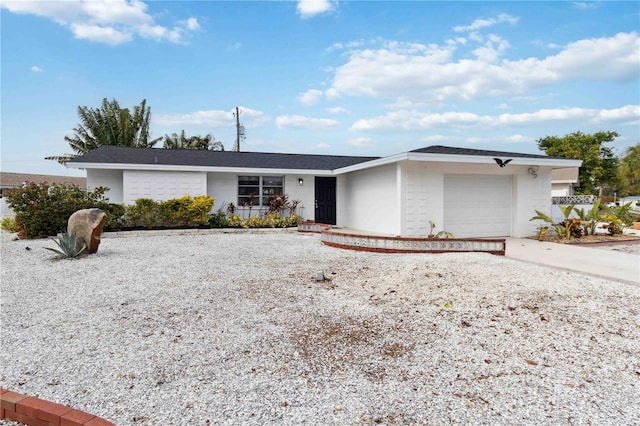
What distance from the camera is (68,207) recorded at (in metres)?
12.1

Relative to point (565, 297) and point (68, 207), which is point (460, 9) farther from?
point (68, 207)

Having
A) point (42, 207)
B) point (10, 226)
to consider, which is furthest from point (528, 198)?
point (10, 226)

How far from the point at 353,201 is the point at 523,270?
30.2ft

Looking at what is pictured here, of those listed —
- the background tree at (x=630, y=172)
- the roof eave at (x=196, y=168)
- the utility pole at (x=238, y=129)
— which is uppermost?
the utility pole at (x=238, y=129)

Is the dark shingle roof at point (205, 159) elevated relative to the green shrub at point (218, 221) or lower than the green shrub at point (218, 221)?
elevated

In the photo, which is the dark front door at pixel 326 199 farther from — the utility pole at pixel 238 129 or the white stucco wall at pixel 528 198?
the utility pole at pixel 238 129

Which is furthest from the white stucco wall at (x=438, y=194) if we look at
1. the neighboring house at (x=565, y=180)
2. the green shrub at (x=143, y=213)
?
the neighboring house at (x=565, y=180)

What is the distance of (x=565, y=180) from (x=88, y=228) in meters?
33.2

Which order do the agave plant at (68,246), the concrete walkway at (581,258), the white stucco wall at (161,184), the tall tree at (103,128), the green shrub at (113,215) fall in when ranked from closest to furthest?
the concrete walkway at (581,258) < the agave plant at (68,246) < the green shrub at (113,215) < the white stucco wall at (161,184) < the tall tree at (103,128)

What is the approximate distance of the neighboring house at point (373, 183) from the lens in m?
10.9

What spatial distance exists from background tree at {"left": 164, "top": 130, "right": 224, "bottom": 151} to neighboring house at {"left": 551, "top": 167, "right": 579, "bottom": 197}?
29882 millimetres

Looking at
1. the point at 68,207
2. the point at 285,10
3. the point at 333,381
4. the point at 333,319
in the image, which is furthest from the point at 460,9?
the point at 68,207

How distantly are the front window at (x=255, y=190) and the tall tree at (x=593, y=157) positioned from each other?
33323 mm

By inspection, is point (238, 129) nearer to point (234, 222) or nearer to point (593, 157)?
point (234, 222)
